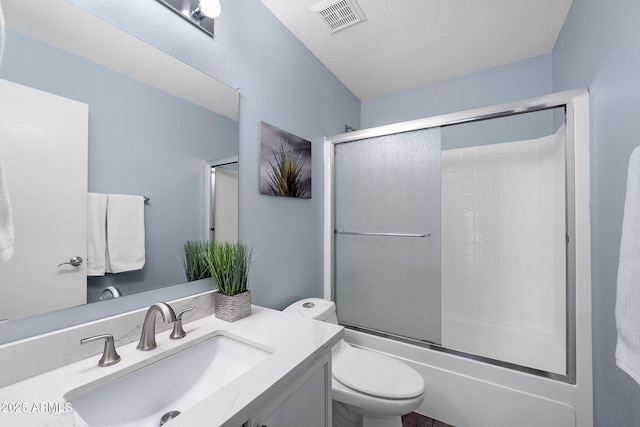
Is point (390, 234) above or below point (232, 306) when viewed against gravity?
above

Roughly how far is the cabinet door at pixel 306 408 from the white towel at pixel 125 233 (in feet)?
2.09

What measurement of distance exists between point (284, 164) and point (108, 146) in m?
0.85

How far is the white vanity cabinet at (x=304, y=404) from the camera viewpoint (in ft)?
2.12

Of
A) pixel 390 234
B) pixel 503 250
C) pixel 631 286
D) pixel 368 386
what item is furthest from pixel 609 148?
pixel 368 386

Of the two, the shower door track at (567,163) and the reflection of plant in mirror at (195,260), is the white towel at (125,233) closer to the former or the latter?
the reflection of plant in mirror at (195,260)

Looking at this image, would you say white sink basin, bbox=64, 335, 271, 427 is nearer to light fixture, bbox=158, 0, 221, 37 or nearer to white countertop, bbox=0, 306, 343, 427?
white countertop, bbox=0, 306, 343, 427

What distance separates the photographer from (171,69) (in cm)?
97

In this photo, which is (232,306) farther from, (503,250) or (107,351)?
(503,250)

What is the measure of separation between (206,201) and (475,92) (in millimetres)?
2246

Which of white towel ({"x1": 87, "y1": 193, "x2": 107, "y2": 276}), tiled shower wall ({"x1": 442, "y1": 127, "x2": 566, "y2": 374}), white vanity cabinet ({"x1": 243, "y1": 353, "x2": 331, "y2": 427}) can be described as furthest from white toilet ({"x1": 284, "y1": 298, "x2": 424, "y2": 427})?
tiled shower wall ({"x1": 442, "y1": 127, "x2": 566, "y2": 374})

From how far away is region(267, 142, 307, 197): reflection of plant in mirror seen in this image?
1.44 m

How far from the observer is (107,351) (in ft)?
2.29

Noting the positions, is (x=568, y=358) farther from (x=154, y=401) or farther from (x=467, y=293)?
(x=154, y=401)

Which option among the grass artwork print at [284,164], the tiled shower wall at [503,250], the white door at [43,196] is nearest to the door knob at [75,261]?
the white door at [43,196]
